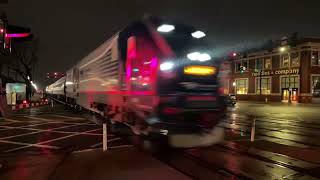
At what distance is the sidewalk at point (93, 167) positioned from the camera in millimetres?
7996

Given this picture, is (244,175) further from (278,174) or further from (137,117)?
(137,117)

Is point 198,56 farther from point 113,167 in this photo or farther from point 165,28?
point 113,167

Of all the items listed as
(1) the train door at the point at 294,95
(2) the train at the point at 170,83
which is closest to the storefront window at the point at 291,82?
(1) the train door at the point at 294,95

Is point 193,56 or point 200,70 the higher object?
point 193,56

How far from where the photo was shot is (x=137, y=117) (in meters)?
11.3

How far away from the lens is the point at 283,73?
62156 mm

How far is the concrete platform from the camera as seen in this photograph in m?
7.99

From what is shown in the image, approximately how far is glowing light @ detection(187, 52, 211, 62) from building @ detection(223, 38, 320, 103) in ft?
130

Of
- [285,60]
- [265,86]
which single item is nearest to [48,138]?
[285,60]

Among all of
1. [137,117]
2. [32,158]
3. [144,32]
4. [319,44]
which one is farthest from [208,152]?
[319,44]

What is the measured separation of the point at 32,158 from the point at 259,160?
606 cm

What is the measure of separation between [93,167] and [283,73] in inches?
2281

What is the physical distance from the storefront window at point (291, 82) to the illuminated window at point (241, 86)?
10753 mm

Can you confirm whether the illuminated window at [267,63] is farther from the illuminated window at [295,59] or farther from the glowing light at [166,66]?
the glowing light at [166,66]
